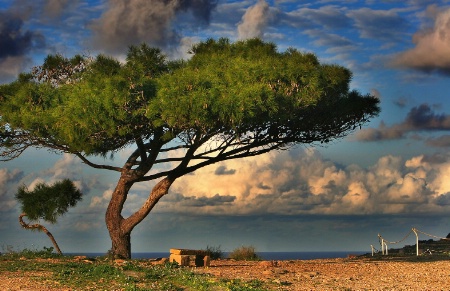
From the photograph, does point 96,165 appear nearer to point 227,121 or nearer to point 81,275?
point 227,121

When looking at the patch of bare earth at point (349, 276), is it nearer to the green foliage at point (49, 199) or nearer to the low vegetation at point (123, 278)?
the low vegetation at point (123, 278)

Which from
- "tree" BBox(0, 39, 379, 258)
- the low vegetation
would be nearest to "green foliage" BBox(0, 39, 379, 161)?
"tree" BBox(0, 39, 379, 258)

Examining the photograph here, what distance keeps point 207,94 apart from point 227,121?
119 centimetres

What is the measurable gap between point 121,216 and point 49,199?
11.6 feet

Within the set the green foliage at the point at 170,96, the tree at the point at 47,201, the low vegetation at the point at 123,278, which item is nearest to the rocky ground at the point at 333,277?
the low vegetation at the point at 123,278

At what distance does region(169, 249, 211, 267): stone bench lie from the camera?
20531mm

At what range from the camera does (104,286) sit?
15164mm

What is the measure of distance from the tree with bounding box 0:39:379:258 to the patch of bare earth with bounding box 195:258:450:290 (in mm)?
4647

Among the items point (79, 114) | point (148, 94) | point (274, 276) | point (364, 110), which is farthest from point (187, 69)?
point (364, 110)

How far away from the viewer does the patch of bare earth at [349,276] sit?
1668cm

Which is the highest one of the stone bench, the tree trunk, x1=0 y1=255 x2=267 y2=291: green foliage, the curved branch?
the curved branch

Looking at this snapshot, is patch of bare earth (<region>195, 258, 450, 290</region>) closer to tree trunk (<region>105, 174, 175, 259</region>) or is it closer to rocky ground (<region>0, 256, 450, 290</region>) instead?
rocky ground (<region>0, 256, 450, 290</region>)

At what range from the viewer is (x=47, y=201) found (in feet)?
85.7

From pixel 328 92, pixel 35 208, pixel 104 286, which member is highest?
pixel 328 92
